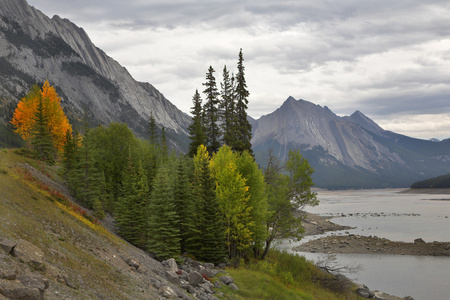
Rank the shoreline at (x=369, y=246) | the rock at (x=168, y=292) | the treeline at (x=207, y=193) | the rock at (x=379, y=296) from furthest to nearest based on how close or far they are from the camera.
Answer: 1. the shoreline at (x=369, y=246)
2. the rock at (x=379, y=296)
3. the treeline at (x=207, y=193)
4. the rock at (x=168, y=292)

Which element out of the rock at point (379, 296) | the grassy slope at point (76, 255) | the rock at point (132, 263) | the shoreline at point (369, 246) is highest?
the grassy slope at point (76, 255)

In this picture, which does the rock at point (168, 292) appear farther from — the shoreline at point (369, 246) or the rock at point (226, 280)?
the shoreline at point (369, 246)

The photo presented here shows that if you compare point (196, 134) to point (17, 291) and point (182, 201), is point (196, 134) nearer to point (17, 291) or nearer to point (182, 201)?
point (182, 201)

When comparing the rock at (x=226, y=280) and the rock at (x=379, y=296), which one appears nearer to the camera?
the rock at (x=226, y=280)

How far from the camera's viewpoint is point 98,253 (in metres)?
21.6

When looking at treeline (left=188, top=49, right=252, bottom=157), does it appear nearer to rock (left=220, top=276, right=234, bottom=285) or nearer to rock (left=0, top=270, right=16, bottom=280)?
rock (left=220, top=276, right=234, bottom=285)

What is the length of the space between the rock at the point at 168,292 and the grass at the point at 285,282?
6058 mm

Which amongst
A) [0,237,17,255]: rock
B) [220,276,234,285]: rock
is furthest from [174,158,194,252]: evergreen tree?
[0,237,17,255]: rock

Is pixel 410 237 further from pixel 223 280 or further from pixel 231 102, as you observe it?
pixel 223 280

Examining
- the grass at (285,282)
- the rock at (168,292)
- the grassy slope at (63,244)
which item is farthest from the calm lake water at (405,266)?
the grassy slope at (63,244)

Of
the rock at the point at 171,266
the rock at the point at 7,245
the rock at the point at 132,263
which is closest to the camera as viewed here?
the rock at the point at 7,245

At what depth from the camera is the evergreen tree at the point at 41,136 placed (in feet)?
168

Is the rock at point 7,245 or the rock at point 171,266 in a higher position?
the rock at point 7,245

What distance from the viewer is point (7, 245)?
44.8 ft
